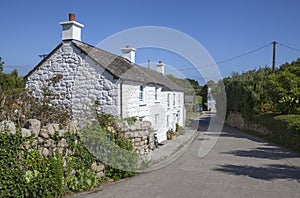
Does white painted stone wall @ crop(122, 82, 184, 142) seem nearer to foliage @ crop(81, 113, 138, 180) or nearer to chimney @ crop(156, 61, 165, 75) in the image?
foliage @ crop(81, 113, 138, 180)

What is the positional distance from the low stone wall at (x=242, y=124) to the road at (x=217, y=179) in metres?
9.54

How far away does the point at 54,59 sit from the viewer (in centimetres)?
1325

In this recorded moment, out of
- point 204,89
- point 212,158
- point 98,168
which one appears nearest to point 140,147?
point 98,168

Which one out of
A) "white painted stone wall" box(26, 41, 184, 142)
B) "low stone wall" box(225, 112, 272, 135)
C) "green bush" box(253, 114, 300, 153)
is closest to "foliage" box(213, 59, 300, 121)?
"low stone wall" box(225, 112, 272, 135)

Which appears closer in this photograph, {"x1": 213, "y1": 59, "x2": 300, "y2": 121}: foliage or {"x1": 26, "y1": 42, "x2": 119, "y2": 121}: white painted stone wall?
{"x1": 26, "y1": 42, "x2": 119, "y2": 121}: white painted stone wall

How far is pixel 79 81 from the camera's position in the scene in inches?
504

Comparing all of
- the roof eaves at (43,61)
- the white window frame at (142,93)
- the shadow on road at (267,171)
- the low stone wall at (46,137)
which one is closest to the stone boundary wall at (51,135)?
the low stone wall at (46,137)

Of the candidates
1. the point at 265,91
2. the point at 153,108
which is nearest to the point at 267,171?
the point at 153,108

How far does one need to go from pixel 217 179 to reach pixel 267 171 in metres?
2.51

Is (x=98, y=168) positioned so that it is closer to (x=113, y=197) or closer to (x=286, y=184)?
(x=113, y=197)

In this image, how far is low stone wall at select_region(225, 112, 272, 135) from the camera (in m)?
21.6

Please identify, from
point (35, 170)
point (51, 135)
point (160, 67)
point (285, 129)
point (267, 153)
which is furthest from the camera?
point (160, 67)

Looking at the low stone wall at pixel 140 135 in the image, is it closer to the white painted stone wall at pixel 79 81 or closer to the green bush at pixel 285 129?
the white painted stone wall at pixel 79 81

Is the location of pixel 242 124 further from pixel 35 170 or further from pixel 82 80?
pixel 35 170
